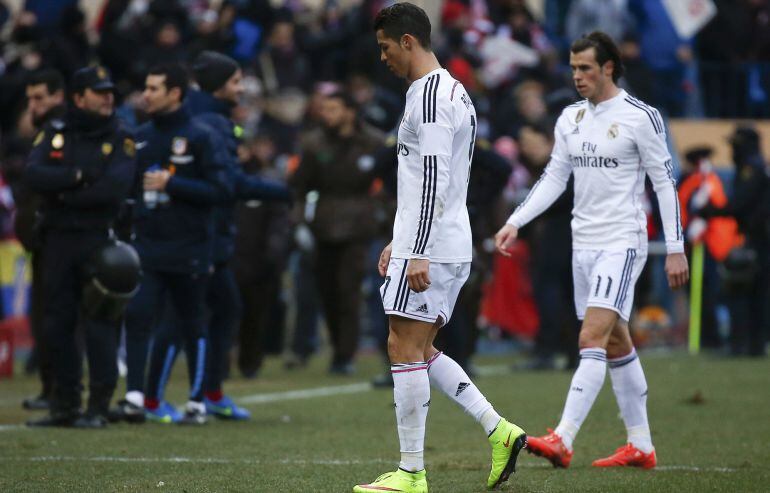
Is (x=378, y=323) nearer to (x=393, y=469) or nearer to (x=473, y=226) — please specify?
(x=473, y=226)

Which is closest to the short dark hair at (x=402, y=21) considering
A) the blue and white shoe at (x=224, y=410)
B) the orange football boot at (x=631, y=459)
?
the orange football boot at (x=631, y=459)

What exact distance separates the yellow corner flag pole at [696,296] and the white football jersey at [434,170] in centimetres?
1165

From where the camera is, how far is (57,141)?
957 cm

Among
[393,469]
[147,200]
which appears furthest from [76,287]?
[393,469]

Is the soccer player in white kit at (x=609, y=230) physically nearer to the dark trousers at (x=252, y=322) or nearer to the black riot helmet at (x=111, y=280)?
the black riot helmet at (x=111, y=280)

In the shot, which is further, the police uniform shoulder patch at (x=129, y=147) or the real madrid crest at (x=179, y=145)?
the real madrid crest at (x=179, y=145)

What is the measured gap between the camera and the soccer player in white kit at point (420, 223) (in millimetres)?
6852

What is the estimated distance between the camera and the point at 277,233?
1478cm

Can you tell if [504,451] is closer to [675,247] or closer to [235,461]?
[675,247]

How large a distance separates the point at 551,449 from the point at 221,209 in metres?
3.60

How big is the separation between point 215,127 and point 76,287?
4.76 ft

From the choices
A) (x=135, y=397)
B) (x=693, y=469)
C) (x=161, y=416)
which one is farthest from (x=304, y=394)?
(x=693, y=469)

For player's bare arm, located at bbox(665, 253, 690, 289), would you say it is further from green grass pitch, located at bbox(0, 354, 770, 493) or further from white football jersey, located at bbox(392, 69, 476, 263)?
white football jersey, located at bbox(392, 69, 476, 263)

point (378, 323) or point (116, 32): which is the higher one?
point (116, 32)
